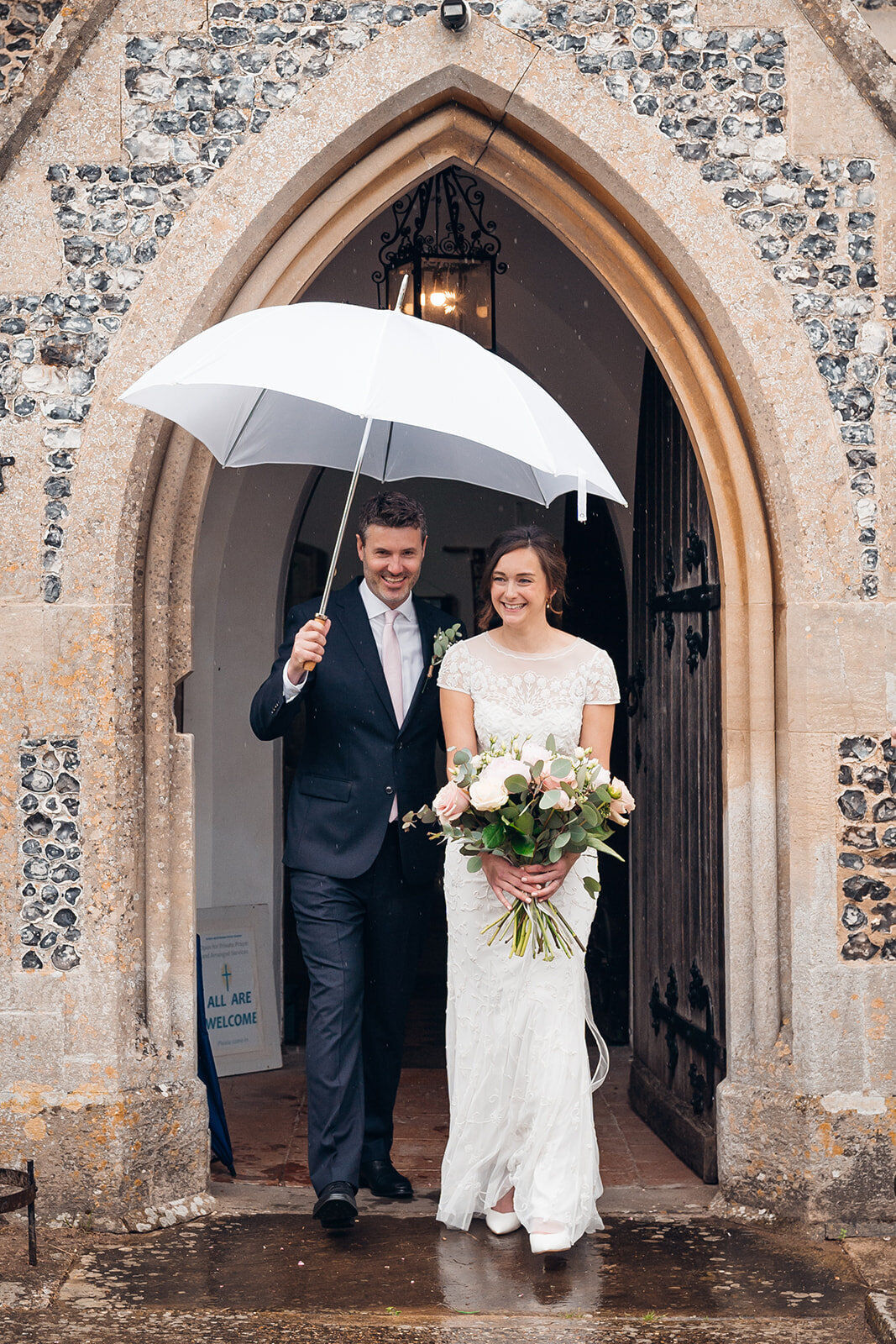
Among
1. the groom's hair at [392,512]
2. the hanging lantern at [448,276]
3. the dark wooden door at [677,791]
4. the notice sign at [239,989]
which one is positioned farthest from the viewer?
the notice sign at [239,989]

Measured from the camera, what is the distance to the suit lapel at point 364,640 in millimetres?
4203

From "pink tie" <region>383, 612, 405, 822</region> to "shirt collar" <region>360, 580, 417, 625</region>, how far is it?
2 centimetres

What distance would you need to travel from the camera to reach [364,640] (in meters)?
4.23

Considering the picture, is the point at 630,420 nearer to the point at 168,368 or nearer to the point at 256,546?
the point at 256,546

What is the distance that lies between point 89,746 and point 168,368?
48.8 inches

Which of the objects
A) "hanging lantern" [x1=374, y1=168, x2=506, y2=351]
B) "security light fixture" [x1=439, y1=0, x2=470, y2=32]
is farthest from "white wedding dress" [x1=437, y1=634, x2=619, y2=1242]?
"security light fixture" [x1=439, y1=0, x2=470, y2=32]

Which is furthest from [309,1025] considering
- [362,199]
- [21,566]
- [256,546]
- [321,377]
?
[256,546]

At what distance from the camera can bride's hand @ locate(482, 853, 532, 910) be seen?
12.5 feet

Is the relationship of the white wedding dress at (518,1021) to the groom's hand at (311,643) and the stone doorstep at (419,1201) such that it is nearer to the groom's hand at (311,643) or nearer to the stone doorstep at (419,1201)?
the stone doorstep at (419,1201)

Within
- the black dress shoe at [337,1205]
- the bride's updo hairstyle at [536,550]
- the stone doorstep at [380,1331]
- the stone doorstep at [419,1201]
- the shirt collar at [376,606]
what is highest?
the bride's updo hairstyle at [536,550]

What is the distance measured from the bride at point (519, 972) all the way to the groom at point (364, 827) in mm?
226

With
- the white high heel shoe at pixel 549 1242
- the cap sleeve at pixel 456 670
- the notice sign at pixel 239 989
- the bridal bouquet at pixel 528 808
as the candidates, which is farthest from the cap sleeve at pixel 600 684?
the notice sign at pixel 239 989

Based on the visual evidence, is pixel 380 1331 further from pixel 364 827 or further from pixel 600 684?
pixel 600 684

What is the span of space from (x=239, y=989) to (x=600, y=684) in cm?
286
